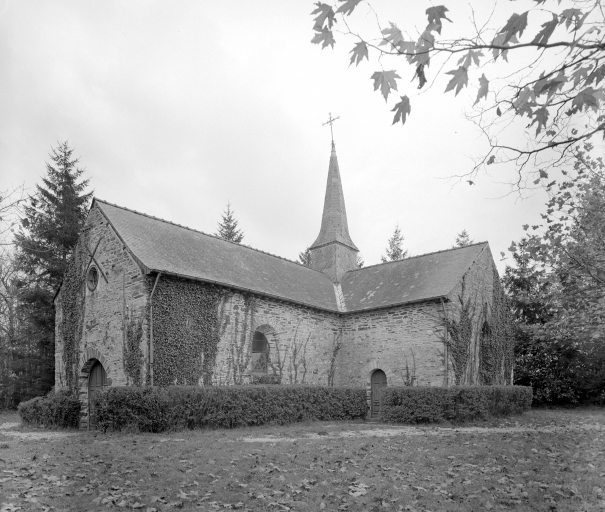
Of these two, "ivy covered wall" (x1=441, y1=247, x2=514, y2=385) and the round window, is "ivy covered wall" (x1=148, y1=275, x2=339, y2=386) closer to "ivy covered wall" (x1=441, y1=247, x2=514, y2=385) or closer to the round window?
the round window

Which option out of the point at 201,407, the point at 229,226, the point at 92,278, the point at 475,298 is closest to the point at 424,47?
the point at 201,407

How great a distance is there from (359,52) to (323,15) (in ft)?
1.26

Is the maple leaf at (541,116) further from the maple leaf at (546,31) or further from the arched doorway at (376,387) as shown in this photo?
the arched doorway at (376,387)

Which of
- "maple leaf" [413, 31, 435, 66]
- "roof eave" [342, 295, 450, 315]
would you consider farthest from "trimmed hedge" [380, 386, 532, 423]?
"maple leaf" [413, 31, 435, 66]

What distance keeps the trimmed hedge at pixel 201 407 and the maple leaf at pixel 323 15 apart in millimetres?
10354

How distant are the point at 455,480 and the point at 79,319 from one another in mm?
13976

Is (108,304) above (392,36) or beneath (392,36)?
beneath

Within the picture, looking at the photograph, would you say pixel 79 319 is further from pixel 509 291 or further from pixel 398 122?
pixel 509 291

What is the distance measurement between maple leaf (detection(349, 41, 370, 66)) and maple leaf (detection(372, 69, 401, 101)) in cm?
17

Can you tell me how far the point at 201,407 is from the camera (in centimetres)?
1241

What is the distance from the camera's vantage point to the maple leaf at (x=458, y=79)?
145 inches

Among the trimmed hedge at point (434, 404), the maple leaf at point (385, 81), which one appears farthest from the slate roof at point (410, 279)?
the maple leaf at point (385, 81)

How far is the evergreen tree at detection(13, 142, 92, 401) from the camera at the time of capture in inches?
1048

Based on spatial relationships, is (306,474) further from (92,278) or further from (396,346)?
(396,346)
